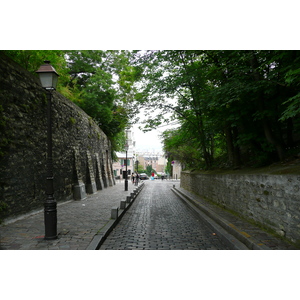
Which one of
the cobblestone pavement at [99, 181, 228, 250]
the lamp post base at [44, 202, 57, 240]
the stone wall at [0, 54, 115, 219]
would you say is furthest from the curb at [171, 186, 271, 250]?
the stone wall at [0, 54, 115, 219]

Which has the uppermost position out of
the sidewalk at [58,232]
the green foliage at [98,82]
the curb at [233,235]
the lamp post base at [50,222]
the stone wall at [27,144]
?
the green foliage at [98,82]

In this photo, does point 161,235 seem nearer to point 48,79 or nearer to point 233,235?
point 233,235

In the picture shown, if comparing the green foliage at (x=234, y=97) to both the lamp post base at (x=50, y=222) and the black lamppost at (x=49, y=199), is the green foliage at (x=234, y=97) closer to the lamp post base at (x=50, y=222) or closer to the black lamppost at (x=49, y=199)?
the black lamppost at (x=49, y=199)

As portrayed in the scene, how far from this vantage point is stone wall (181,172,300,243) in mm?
4648

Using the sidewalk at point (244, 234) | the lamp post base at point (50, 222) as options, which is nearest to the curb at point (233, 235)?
the sidewalk at point (244, 234)

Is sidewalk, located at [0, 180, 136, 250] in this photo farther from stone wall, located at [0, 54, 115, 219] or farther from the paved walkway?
stone wall, located at [0, 54, 115, 219]

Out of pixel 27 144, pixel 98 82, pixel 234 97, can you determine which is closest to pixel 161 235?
pixel 234 97

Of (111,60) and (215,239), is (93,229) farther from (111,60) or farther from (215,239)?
(111,60)

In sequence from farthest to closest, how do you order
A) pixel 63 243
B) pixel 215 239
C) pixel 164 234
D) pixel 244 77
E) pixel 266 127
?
pixel 266 127
pixel 244 77
pixel 164 234
pixel 215 239
pixel 63 243

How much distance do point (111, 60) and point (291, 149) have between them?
2036 centimetres

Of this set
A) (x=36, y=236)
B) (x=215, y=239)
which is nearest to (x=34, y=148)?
(x=36, y=236)

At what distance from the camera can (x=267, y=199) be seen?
569cm

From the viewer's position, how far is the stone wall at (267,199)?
4.65 metres

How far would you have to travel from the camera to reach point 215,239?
5.91m
